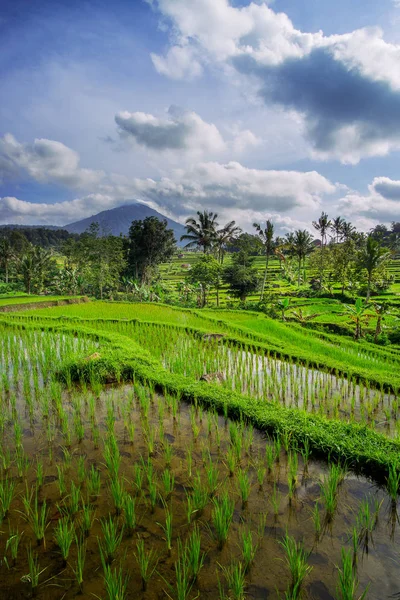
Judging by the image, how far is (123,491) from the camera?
321cm

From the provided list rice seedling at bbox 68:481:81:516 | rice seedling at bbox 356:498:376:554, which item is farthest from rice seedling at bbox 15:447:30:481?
rice seedling at bbox 356:498:376:554

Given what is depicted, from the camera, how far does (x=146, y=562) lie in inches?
88.4

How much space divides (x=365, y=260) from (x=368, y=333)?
8.81 metres

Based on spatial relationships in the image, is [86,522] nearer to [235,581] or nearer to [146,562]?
[146,562]

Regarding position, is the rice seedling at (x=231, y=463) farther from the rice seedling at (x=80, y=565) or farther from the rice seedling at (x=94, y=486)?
the rice seedling at (x=80, y=565)

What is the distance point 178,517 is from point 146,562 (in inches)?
27.5

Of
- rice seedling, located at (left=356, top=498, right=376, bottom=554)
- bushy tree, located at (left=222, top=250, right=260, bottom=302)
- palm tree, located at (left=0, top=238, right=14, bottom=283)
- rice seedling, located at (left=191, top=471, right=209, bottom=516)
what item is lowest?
rice seedling, located at (left=356, top=498, right=376, bottom=554)

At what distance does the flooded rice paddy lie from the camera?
2.29 metres

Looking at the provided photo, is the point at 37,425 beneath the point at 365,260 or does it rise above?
beneath

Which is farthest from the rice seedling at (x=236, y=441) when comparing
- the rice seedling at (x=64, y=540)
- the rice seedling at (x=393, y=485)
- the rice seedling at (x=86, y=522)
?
the rice seedling at (x=64, y=540)

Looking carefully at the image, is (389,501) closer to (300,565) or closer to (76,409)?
(300,565)

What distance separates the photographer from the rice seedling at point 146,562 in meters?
2.24

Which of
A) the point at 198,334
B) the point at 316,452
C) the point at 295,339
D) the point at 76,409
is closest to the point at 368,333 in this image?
the point at 295,339

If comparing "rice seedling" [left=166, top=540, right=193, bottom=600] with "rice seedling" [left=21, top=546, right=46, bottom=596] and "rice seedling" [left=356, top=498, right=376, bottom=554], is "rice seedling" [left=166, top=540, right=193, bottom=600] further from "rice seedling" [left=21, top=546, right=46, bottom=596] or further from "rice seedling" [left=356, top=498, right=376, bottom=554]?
"rice seedling" [left=356, top=498, right=376, bottom=554]
